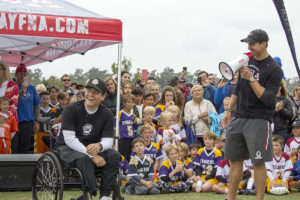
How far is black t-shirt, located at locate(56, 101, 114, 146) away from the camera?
4.79 meters

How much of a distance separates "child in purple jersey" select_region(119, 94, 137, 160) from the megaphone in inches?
145

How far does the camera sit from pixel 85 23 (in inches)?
261

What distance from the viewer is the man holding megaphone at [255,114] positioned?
465 cm

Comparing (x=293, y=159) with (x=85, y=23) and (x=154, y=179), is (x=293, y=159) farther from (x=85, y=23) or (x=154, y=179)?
(x=85, y=23)

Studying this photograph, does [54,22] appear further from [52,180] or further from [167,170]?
[167,170]

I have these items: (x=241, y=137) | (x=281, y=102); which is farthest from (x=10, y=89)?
(x=281, y=102)

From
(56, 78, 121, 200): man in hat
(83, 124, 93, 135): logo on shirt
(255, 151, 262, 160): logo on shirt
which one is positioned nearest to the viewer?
(56, 78, 121, 200): man in hat

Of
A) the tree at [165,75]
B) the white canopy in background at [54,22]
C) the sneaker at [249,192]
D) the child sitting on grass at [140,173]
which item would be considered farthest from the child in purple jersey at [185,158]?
the tree at [165,75]

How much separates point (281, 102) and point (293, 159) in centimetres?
112

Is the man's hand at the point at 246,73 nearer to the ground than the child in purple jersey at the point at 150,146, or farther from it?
farther from it

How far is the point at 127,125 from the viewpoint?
26.7ft

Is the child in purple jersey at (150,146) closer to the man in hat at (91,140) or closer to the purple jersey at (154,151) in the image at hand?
the purple jersey at (154,151)

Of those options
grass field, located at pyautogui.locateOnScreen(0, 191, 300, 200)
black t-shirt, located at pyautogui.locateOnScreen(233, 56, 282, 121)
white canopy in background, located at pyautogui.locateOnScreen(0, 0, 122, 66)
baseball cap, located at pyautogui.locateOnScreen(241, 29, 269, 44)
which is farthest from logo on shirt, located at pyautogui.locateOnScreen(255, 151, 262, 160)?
white canopy in background, located at pyautogui.locateOnScreen(0, 0, 122, 66)

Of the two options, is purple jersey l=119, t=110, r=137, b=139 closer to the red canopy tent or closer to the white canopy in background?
the red canopy tent
